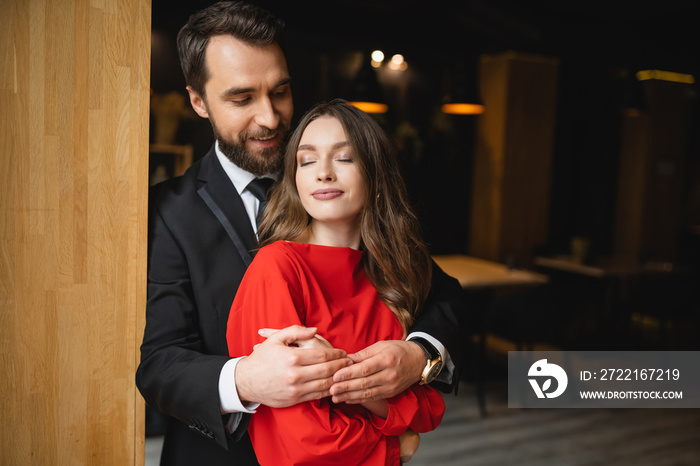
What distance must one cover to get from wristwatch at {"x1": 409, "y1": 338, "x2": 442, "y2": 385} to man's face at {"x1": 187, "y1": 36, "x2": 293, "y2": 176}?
704 mm

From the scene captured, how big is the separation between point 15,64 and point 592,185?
8.26m

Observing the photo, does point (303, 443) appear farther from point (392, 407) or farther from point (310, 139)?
point (310, 139)

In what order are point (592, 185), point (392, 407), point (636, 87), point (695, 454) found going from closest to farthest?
point (392, 407)
point (695, 454)
point (636, 87)
point (592, 185)

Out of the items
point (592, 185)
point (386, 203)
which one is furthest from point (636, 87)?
point (386, 203)

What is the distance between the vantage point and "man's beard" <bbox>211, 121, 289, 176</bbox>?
163 centimetres

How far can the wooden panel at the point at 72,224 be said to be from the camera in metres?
1.54

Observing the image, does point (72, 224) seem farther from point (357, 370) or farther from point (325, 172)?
point (357, 370)

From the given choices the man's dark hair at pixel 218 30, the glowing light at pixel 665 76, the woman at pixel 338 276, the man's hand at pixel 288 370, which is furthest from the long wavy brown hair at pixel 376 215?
the glowing light at pixel 665 76

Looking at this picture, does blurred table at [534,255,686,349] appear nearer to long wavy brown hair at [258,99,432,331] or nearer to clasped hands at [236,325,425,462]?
long wavy brown hair at [258,99,432,331]

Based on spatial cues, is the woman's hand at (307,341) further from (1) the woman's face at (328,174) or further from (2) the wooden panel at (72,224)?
(2) the wooden panel at (72,224)

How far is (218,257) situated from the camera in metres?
1.61

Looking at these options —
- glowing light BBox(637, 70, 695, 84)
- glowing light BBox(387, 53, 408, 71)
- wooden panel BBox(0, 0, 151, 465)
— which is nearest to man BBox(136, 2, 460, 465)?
wooden panel BBox(0, 0, 151, 465)

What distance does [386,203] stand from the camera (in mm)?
1655

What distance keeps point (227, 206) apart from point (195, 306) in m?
0.31
